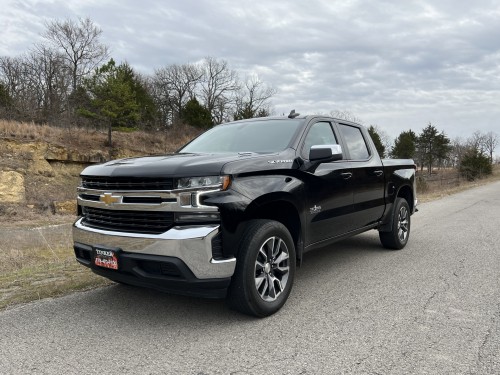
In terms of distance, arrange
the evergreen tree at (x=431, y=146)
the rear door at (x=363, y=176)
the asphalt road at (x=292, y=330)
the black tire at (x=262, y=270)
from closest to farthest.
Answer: the asphalt road at (x=292, y=330) → the black tire at (x=262, y=270) → the rear door at (x=363, y=176) → the evergreen tree at (x=431, y=146)

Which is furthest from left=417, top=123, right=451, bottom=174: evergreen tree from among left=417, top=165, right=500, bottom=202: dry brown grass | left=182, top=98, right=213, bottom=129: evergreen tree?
left=182, top=98, right=213, bottom=129: evergreen tree

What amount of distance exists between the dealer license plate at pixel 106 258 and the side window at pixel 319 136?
7.08 ft

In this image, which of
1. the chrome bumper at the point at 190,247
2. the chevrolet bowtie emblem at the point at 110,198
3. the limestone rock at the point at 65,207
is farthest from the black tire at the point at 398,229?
the limestone rock at the point at 65,207

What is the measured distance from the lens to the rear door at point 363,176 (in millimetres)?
5219

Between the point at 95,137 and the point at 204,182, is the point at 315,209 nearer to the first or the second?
the point at 204,182

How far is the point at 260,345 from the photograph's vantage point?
10.4 ft

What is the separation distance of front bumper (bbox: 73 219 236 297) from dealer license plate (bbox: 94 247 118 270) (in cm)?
6

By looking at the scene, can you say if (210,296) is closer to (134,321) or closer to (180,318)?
(180,318)

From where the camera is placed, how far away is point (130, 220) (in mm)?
3523

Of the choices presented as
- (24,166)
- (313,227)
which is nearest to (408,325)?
(313,227)

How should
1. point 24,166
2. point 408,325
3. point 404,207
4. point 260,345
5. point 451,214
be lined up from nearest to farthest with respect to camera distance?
point 260,345 → point 408,325 → point 404,207 → point 451,214 → point 24,166

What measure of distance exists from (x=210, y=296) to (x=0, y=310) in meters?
2.17

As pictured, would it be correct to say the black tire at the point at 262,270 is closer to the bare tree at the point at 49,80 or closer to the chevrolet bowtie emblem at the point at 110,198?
the chevrolet bowtie emblem at the point at 110,198

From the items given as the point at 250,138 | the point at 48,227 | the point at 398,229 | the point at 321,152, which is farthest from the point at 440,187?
the point at 321,152
